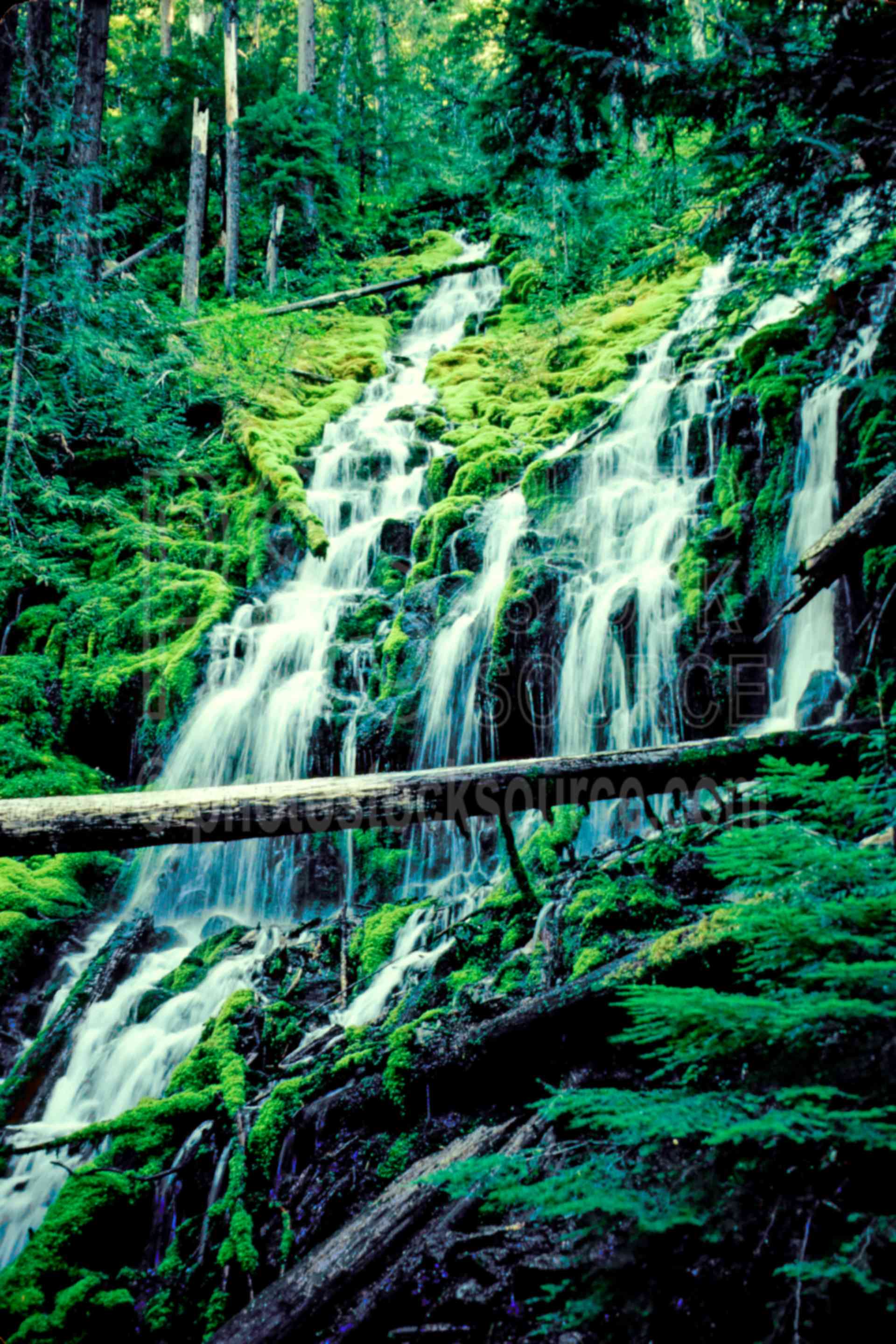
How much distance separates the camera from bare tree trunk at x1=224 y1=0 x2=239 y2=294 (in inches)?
684

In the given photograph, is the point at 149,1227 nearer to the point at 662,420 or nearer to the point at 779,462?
the point at 779,462

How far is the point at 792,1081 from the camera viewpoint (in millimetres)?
1343

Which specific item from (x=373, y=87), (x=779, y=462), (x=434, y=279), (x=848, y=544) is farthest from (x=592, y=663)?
(x=373, y=87)

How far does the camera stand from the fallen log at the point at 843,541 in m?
3.84

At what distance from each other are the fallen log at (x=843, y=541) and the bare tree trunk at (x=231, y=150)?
18.1 meters

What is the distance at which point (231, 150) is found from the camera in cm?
1722

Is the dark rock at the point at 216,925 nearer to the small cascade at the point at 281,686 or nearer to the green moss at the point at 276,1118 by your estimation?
the small cascade at the point at 281,686

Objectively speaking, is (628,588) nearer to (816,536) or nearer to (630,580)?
(630,580)

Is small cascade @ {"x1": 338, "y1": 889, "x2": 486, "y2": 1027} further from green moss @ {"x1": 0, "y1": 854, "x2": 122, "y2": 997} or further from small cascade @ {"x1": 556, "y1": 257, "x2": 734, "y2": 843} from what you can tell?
green moss @ {"x1": 0, "y1": 854, "x2": 122, "y2": 997}

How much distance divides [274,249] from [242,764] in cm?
1603

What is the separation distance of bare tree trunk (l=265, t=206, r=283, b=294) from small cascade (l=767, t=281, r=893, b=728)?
15.7 m

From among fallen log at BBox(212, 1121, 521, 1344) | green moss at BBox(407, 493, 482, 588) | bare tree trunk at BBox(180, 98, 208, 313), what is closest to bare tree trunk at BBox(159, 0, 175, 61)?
bare tree trunk at BBox(180, 98, 208, 313)

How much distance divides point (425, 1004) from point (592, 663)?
440 centimetres

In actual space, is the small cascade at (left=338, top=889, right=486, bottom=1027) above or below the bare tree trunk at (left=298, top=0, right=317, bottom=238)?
below
